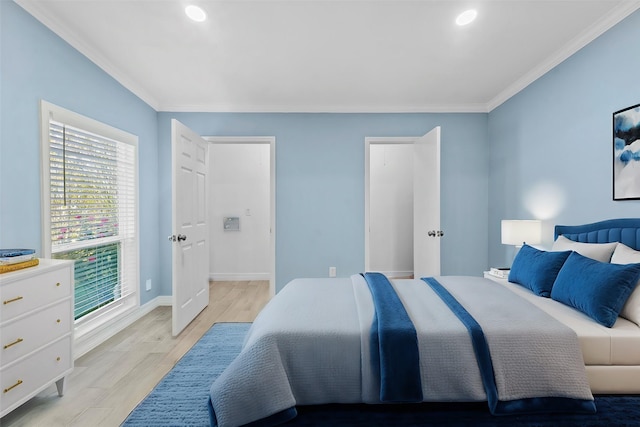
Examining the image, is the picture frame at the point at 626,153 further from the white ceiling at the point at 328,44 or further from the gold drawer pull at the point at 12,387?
the gold drawer pull at the point at 12,387

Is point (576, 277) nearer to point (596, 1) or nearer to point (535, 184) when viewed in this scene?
point (535, 184)

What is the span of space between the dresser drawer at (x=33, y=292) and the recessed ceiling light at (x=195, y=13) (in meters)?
1.92

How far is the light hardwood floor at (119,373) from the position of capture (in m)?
1.80

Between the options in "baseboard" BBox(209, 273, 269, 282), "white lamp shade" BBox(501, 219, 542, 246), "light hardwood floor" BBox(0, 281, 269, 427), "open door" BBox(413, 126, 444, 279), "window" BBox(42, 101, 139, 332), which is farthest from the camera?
"baseboard" BBox(209, 273, 269, 282)

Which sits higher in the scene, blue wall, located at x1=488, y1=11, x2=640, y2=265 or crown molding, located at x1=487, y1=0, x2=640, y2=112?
crown molding, located at x1=487, y1=0, x2=640, y2=112

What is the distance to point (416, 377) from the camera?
1.52 m

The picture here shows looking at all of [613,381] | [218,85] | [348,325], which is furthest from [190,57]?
[613,381]

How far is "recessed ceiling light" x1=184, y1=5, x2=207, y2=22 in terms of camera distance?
6.75ft

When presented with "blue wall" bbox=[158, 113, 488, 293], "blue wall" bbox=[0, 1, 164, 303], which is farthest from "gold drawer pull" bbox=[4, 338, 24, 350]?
"blue wall" bbox=[158, 113, 488, 293]

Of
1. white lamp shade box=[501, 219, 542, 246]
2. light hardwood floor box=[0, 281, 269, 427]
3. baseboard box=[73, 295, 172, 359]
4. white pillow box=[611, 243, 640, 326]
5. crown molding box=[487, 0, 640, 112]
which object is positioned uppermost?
crown molding box=[487, 0, 640, 112]

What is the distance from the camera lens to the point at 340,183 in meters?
3.97

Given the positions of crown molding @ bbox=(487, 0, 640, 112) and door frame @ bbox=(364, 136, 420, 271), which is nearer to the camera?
crown molding @ bbox=(487, 0, 640, 112)

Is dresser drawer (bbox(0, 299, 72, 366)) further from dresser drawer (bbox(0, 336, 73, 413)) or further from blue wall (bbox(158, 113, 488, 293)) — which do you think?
blue wall (bbox(158, 113, 488, 293))

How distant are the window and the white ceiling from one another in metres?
0.66
